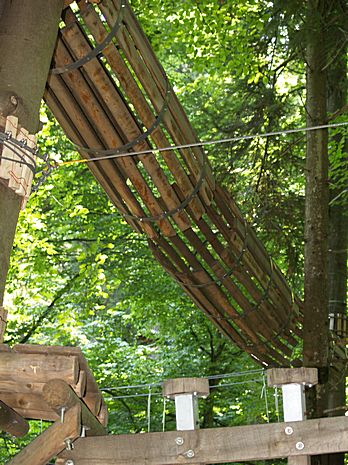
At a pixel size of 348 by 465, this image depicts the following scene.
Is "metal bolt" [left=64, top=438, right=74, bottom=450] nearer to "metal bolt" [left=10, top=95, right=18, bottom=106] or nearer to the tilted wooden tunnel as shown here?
"metal bolt" [left=10, top=95, right=18, bottom=106]

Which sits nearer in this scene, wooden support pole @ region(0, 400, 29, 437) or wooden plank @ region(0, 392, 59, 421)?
wooden plank @ region(0, 392, 59, 421)

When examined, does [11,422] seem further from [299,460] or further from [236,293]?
[236,293]

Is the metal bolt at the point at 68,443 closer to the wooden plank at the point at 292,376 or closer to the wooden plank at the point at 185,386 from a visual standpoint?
the wooden plank at the point at 185,386

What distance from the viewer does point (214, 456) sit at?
262cm

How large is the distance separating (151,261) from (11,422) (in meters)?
5.68

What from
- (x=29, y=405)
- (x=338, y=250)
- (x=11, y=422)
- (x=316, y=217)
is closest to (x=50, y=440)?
(x=29, y=405)

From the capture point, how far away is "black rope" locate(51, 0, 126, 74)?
3072 millimetres

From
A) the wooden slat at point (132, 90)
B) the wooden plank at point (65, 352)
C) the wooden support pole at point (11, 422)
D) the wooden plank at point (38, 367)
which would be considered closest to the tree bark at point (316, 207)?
the wooden slat at point (132, 90)

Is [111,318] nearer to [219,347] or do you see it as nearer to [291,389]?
[219,347]

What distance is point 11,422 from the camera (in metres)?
2.77

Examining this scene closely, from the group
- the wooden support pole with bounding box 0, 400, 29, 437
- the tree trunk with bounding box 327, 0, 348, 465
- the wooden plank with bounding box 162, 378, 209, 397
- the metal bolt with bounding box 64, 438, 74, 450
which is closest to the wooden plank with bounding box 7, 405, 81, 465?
the metal bolt with bounding box 64, 438, 74, 450

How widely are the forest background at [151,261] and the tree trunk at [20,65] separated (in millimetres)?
3726

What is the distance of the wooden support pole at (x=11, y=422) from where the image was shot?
8.83 ft

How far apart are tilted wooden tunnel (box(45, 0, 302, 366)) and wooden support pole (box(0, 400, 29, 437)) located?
126cm
